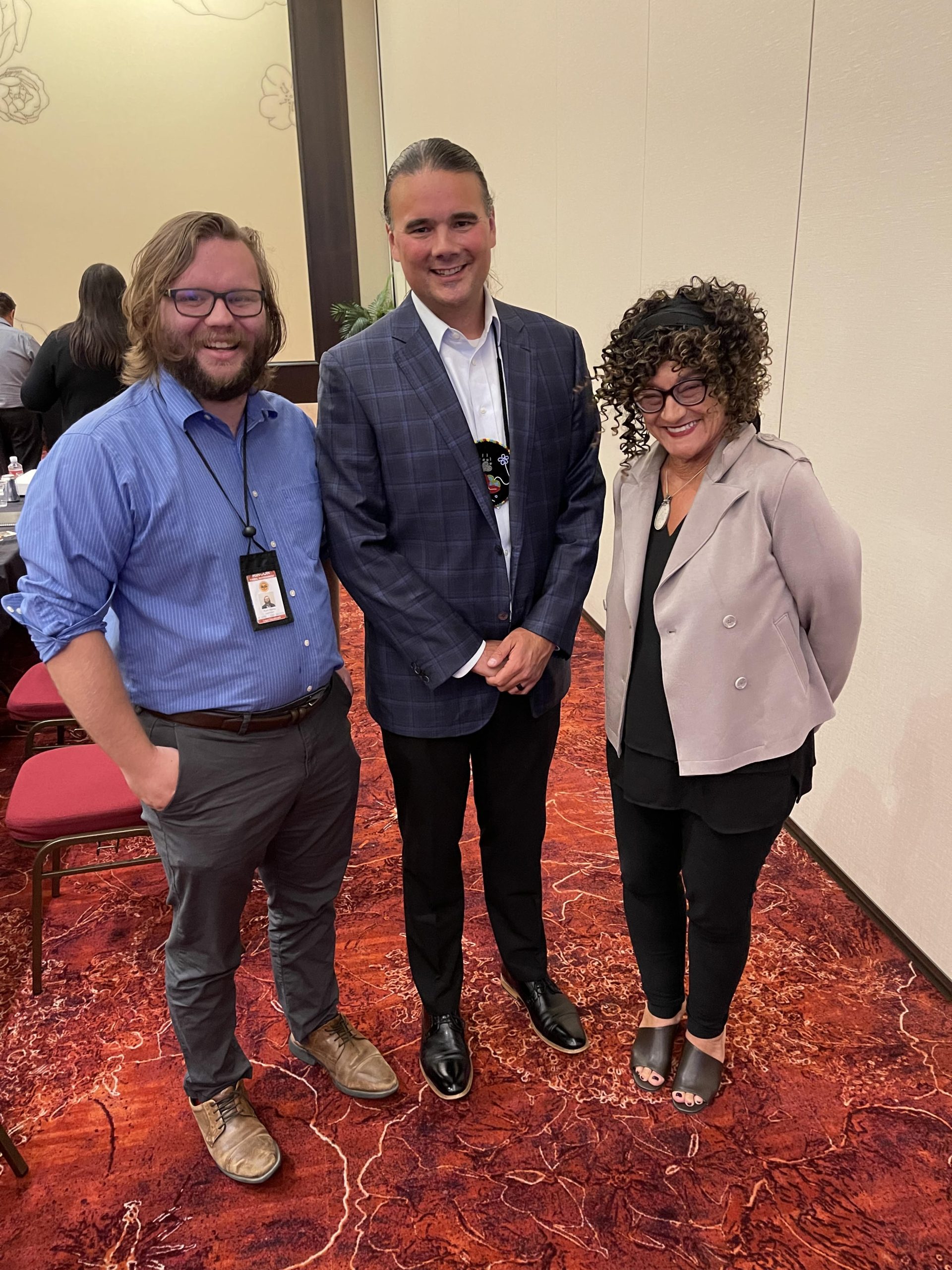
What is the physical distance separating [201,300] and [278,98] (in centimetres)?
831

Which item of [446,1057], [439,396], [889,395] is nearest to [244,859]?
[446,1057]

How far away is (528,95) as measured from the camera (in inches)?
192

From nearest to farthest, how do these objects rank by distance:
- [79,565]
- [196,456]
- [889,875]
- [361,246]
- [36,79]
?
[79,565]
[196,456]
[889,875]
[36,79]
[361,246]

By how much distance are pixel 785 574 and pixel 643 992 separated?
3.88 feet

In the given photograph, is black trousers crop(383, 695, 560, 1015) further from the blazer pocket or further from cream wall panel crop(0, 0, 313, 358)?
cream wall panel crop(0, 0, 313, 358)

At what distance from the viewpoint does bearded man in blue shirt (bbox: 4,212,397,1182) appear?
1412 mm

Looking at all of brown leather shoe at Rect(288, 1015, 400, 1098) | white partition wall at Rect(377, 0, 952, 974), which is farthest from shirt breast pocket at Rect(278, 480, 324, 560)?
white partition wall at Rect(377, 0, 952, 974)

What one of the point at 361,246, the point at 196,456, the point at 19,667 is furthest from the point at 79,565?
the point at 361,246

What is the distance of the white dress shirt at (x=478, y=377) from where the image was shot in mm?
1711

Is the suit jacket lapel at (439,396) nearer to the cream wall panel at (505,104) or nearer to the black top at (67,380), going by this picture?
the black top at (67,380)

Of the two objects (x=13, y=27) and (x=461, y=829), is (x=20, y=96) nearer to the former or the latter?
(x=13, y=27)

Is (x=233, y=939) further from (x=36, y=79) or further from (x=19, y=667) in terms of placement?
(x=36, y=79)

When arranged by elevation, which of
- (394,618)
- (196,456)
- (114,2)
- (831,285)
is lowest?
(394,618)

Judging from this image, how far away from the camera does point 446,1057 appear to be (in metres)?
1.95
